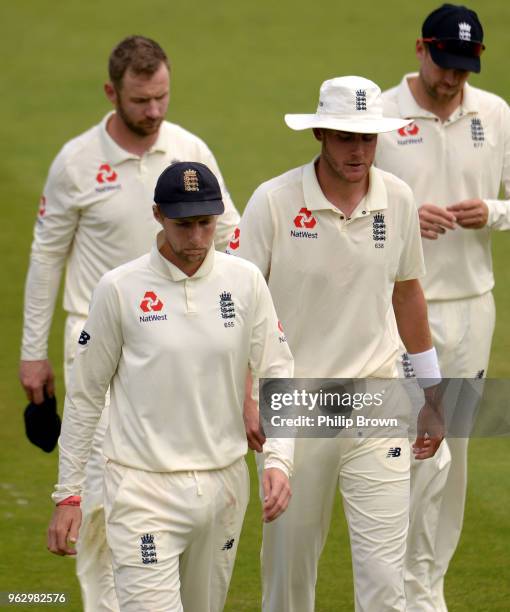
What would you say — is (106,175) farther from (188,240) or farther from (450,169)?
(188,240)

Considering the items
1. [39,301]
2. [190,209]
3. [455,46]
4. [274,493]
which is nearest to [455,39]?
[455,46]

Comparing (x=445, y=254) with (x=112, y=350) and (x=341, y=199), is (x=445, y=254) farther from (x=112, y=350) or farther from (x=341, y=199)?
(x=112, y=350)

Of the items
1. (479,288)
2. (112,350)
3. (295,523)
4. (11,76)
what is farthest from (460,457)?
(11,76)

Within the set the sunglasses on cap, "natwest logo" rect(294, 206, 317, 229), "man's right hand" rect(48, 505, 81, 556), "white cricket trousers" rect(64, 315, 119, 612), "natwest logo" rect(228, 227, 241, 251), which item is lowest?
"white cricket trousers" rect(64, 315, 119, 612)

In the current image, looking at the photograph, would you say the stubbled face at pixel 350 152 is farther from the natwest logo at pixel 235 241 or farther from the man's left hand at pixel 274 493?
the man's left hand at pixel 274 493

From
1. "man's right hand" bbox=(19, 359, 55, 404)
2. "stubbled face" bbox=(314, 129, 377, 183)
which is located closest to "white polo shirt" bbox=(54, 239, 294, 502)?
"stubbled face" bbox=(314, 129, 377, 183)

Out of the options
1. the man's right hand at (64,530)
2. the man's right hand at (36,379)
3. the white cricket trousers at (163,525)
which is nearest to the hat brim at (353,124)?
the white cricket trousers at (163,525)

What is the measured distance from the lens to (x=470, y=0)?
19.4m

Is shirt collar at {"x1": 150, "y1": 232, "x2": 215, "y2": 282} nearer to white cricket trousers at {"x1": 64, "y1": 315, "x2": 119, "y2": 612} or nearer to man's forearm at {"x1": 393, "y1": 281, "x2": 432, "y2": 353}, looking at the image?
man's forearm at {"x1": 393, "y1": 281, "x2": 432, "y2": 353}

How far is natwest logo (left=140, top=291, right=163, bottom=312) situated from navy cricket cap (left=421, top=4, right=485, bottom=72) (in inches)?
97.4

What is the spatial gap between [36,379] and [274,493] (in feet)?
7.93

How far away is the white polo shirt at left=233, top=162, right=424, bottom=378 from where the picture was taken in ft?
21.7

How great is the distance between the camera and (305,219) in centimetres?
662

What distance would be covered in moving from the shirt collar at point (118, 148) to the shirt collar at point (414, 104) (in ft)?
3.69
